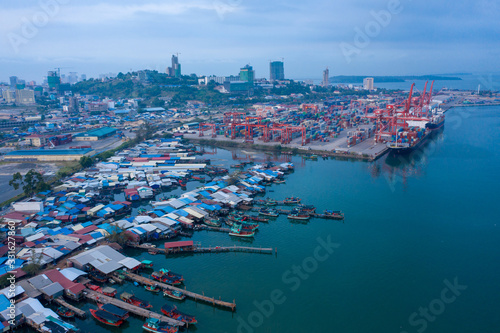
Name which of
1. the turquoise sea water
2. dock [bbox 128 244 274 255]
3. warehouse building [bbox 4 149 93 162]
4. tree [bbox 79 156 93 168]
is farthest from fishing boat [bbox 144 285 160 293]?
warehouse building [bbox 4 149 93 162]

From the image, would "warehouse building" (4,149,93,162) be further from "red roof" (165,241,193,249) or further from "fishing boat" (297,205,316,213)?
"fishing boat" (297,205,316,213)

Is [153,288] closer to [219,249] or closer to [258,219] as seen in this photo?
[219,249]

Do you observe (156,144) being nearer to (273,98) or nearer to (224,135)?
(224,135)

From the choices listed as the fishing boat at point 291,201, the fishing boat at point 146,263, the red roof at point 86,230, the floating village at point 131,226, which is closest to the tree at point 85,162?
the floating village at point 131,226

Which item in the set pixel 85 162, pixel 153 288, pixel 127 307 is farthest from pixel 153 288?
pixel 85 162

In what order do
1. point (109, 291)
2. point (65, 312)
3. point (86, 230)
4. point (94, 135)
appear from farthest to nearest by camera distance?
1. point (94, 135)
2. point (86, 230)
3. point (109, 291)
4. point (65, 312)
